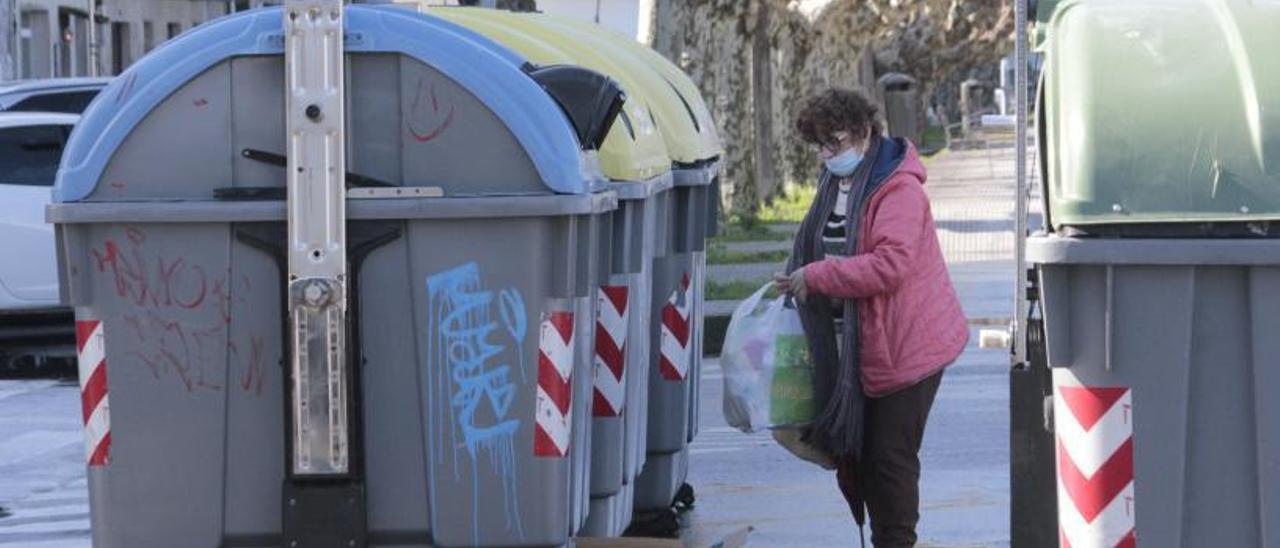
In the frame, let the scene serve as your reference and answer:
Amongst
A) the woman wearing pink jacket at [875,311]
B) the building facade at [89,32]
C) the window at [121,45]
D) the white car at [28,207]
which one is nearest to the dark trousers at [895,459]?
the woman wearing pink jacket at [875,311]

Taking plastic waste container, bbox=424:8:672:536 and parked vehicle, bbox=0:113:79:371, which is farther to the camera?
parked vehicle, bbox=0:113:79:371

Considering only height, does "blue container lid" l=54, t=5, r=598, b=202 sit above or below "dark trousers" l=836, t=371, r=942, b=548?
above

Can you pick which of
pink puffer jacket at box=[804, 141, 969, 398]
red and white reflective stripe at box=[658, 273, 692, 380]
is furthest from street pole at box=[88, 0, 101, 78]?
pink puffer jacket at box=[804, 141, 969, 398]

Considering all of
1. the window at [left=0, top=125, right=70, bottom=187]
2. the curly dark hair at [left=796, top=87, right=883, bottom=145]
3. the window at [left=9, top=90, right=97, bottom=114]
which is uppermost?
the window at [left=9, top=90, right=97, bottom=114]

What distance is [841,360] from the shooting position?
7891 mm

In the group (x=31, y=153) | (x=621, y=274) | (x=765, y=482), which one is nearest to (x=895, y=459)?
(x=621, y=274)

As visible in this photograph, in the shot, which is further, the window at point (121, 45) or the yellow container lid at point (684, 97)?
the window at point (121, 45)

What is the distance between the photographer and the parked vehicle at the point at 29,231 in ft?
55.1

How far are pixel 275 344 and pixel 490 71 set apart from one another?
896 mm

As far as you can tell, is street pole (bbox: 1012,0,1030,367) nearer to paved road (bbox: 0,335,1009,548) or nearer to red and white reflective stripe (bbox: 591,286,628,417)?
red and white reflective stripe (bbox: 591,286,628,417)

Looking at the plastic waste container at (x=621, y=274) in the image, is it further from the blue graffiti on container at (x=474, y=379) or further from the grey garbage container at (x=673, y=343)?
the blue graffiti on container at (x=474, y=379)

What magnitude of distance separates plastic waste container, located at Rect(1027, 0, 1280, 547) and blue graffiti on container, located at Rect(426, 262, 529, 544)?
5.00 feet

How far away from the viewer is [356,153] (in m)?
6.64

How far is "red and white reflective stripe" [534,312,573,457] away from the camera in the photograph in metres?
6.71
